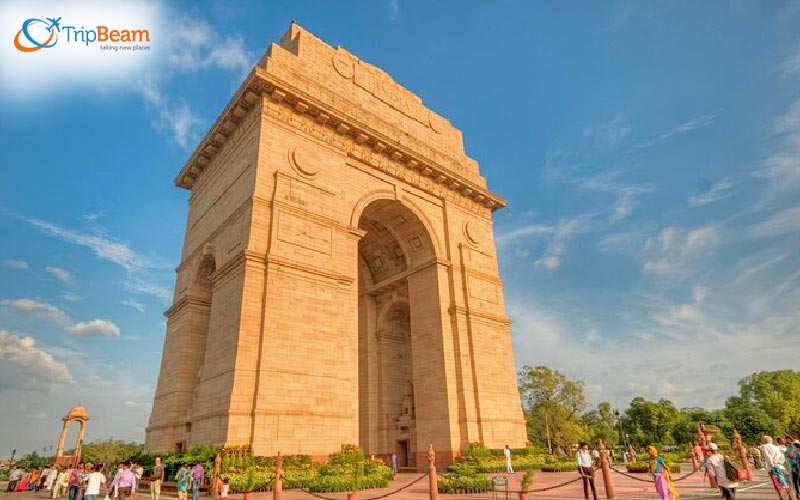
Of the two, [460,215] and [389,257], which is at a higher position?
[460,215]

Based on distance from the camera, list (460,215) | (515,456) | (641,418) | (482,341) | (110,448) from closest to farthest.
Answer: (515,456)
(482,341)
(460,215)
(641,418)
(110,448)

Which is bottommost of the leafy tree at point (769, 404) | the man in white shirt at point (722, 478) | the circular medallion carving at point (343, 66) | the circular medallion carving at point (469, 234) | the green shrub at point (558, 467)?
the green shrub at point (558, 467)

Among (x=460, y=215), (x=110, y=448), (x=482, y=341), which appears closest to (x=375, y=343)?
(x=482, y=341)

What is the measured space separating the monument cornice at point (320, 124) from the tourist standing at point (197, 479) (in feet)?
44.3

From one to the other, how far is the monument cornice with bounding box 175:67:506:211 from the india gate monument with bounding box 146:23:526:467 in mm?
77

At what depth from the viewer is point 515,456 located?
20.0m

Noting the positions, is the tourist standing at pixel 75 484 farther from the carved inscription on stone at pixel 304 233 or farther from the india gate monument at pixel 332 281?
the carved inscription on stone at pixel 304 233

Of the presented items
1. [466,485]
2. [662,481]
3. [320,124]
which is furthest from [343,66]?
[662,481]

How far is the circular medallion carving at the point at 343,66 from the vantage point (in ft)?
75.9

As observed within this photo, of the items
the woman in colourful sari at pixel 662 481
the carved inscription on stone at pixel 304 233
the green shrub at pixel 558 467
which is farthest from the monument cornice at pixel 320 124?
the woman in colourful sari at pixel 662 481

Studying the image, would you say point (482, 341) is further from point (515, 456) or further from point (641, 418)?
point (641, 418)

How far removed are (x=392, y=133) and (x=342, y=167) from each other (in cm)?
436

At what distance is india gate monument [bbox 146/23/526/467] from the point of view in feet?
49.8

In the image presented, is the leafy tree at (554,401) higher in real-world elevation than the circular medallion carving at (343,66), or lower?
lower
